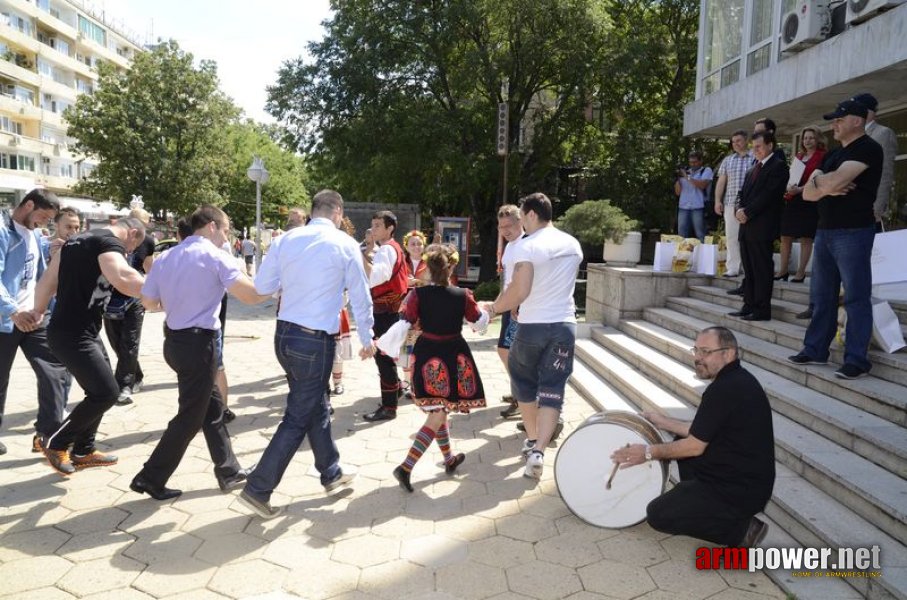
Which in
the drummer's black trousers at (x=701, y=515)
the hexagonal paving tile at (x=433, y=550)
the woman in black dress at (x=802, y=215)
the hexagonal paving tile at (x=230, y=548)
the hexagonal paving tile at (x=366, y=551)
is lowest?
the hexagonal paving tile at (x=230, y=548)

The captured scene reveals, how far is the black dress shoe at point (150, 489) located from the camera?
4047 millimetres

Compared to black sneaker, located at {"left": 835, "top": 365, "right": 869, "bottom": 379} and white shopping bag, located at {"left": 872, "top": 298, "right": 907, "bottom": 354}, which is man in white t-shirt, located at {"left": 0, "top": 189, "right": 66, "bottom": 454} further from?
white shopping bag, located at {"left": 872, "top": 298, "right": 907, "bottom": 354}

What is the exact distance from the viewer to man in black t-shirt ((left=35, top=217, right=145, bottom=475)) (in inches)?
166

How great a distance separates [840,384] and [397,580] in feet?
11.4

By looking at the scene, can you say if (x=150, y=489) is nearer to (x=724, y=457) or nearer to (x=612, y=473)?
(x=612, y=473)

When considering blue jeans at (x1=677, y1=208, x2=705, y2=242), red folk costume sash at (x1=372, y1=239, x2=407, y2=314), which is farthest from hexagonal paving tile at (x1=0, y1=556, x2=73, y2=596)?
blue jeans at (x1=677, y1=208, x2=705, y2=242)

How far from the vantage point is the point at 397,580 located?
10.7ft

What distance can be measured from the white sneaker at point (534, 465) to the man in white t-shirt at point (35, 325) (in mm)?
3645

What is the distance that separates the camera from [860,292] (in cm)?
448

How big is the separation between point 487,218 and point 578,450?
17503mm

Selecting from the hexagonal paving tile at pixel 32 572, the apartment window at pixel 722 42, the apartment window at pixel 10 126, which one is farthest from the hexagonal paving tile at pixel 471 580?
the apartment window at pixel 10 126

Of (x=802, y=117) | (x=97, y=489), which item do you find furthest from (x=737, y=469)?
(x=802, y=117)

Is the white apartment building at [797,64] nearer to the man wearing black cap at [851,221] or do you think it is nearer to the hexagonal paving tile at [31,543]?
the man wearing black cap at [851,221]

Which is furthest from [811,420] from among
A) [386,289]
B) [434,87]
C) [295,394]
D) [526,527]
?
[434,87]
